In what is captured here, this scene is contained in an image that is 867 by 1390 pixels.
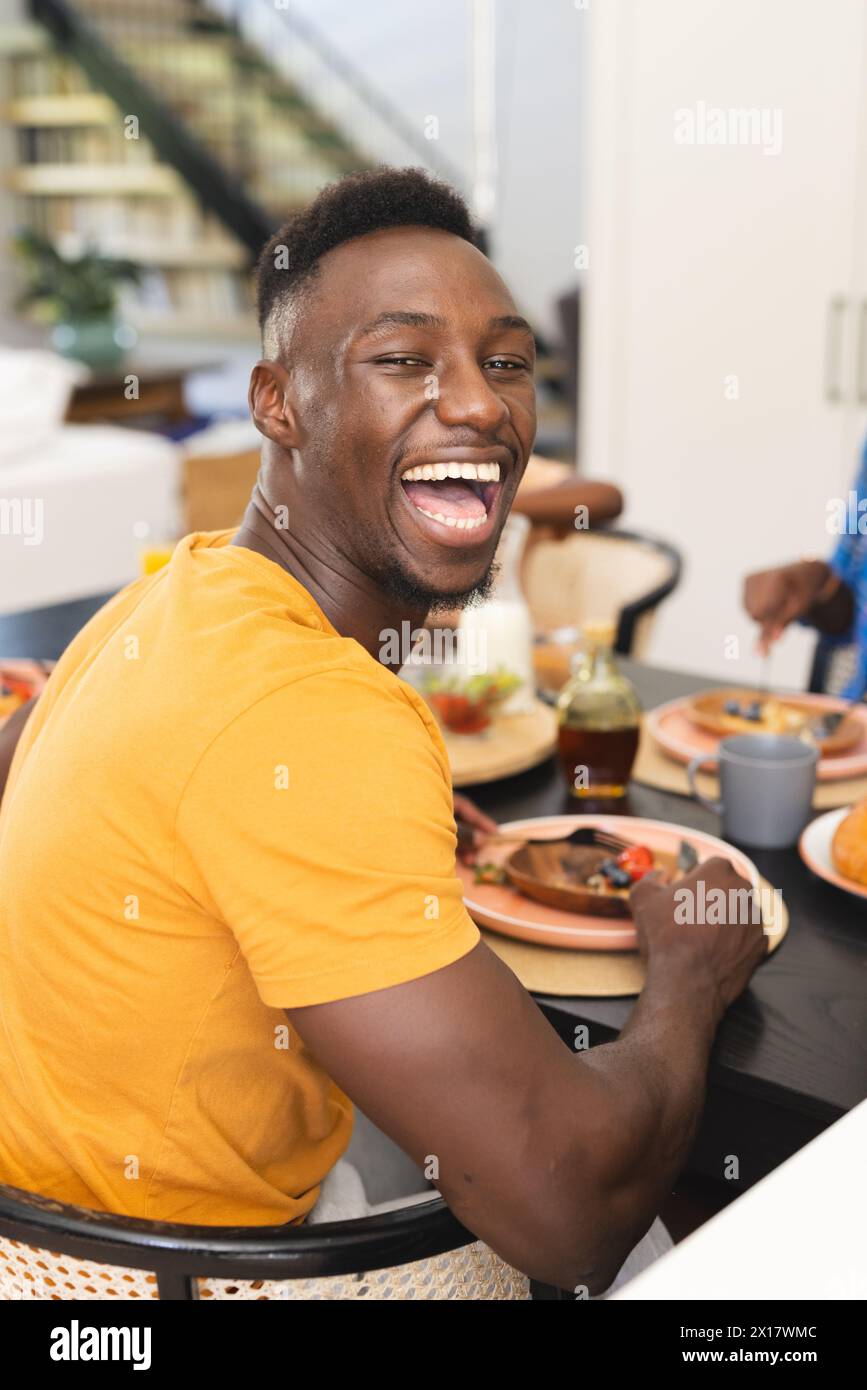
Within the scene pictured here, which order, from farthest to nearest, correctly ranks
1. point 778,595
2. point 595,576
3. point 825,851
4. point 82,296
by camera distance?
point 82,296 < point 595,576 < point 778,595 < point 825,851

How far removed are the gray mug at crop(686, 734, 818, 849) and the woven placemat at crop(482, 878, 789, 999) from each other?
0.53 ft

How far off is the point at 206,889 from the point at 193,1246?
0.20 metres

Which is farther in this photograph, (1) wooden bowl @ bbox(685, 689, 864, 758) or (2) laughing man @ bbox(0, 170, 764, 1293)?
(1) wooden bowl @ bbox(685, 689, 864, 758)

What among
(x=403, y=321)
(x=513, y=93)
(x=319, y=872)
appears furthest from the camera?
(x=513, y=93)

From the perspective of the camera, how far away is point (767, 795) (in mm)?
1354

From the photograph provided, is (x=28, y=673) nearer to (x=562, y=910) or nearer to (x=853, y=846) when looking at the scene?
(x=562, y=910)

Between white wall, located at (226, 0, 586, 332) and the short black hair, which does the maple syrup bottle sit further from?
white wall, located at (226, 0, 586, 332)

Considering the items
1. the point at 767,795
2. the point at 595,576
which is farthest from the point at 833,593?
the point at 767,795

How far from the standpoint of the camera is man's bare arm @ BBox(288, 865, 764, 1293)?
0.78 metres

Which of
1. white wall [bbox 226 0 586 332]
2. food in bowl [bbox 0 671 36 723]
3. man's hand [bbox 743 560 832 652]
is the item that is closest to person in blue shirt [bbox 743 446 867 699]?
man's hand [bbox 743 560 832 652]

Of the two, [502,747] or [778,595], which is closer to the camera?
[502,747]

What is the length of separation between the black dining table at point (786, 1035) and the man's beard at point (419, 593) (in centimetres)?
32

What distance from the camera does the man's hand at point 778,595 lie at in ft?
6.47

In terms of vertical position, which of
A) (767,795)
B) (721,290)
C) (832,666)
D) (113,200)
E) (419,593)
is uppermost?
(113,200)
